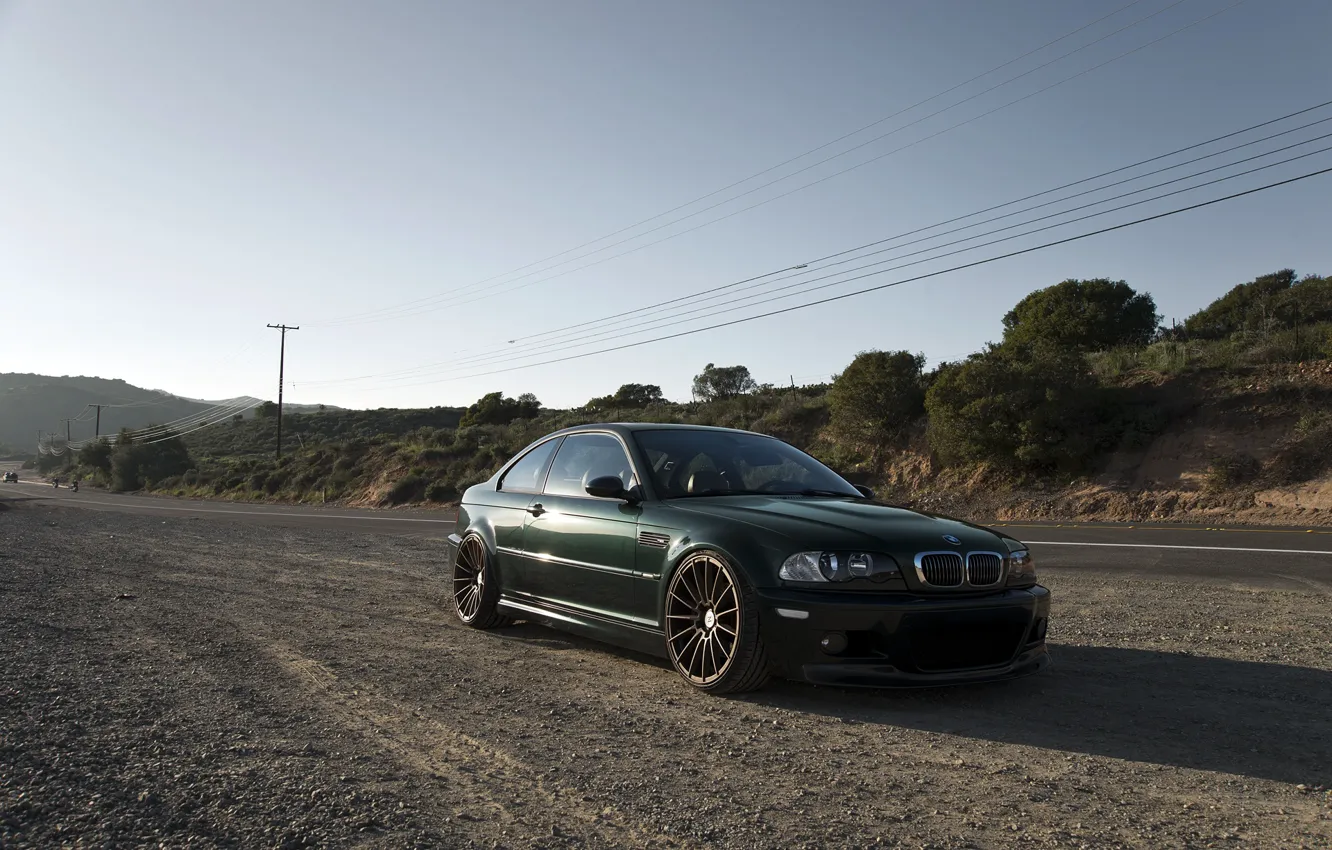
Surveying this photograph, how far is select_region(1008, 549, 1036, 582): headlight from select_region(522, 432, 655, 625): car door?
1873 millimetres

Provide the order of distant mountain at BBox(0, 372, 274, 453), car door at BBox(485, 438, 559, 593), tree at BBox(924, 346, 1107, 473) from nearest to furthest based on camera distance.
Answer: car door at BBox(485, 438, 559, 593) < tree at BBox(924, 346, 1107, 473) < distant mountain at BBox(0, 372, 274, 453)

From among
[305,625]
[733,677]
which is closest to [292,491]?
[305,625]

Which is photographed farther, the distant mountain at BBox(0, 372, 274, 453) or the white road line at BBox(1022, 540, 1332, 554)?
the distant mountain at BBox(0, 372, 274, 453)

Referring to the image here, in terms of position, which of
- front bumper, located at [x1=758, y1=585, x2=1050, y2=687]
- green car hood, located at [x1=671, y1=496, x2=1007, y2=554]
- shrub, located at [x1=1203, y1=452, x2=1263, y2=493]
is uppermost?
shrub, located at [x1=1203, y1=452, x2=1263, y2=493]

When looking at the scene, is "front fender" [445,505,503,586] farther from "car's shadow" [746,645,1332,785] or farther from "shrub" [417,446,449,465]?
"shrub" [417,446,449,465]

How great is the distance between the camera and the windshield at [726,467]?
17.9 feet

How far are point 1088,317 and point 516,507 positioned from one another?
31923 mm

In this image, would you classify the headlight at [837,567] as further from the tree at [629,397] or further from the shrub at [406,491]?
the tree at [629,397]

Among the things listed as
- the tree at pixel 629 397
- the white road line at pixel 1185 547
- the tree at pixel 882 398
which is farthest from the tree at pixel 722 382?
the white road line at pixel 1185 547

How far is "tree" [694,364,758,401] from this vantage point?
60406 mm

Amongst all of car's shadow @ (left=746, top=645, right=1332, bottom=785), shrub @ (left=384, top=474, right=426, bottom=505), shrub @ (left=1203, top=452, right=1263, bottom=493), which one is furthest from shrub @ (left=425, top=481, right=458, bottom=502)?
car's shadow @ (left=746, top=645, right=1332, bottom=785)

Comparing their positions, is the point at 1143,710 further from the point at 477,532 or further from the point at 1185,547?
the point at 1185,547

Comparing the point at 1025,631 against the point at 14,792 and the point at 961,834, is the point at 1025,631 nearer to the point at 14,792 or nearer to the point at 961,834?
the point at 961,834

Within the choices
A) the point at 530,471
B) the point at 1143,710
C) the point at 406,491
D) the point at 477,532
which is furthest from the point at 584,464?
the point at 406,491
